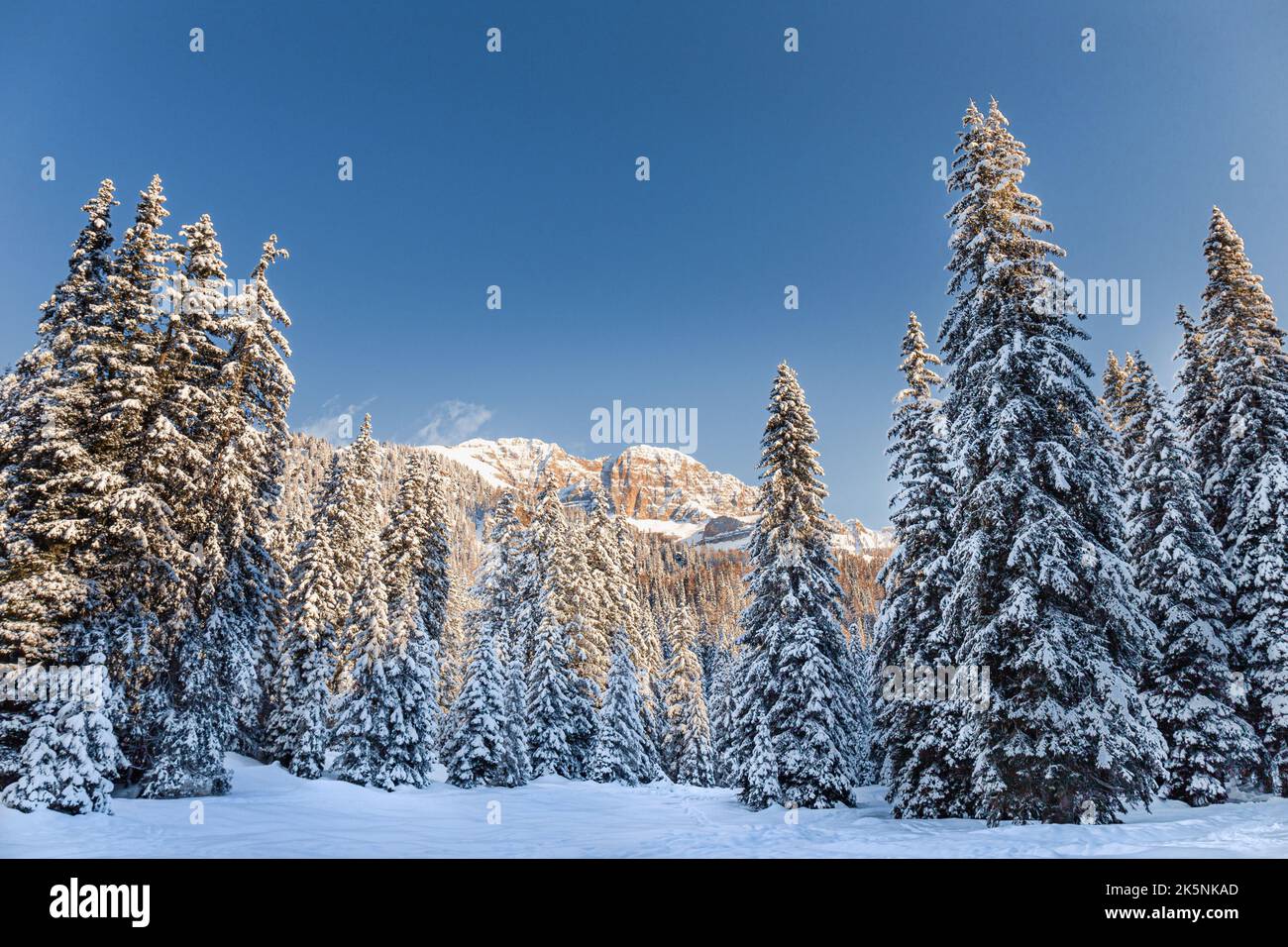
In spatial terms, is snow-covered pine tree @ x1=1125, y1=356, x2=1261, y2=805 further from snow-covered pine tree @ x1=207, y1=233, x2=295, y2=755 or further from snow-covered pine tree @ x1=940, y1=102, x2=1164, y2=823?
snow-covered pine tree @ x1=207, y1=233, x2=295, y2=755

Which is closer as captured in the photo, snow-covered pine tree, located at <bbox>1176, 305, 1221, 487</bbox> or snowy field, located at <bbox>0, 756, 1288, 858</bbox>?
Result: snowy field, located at <bbox>0, 756, 1288, 858</bbox>

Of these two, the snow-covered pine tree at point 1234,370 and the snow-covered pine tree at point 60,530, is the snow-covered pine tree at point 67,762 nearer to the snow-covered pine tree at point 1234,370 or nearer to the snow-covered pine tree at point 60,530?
the snow-covered pine tree at point 60,530

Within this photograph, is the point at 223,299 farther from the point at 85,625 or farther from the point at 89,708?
the point at 89,708

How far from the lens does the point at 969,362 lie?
1847cm

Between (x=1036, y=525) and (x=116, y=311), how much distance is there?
25535mm

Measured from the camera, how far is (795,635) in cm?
2519

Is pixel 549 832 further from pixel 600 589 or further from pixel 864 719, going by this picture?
pixel 600 589

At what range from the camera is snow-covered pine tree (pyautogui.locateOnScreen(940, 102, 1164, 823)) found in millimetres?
15352

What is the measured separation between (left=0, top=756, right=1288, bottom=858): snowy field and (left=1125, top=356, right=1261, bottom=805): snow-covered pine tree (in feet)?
5.83

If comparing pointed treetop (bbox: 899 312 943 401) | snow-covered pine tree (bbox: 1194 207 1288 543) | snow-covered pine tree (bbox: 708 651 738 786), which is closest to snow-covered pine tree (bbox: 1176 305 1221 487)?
snow-covered pine tree (bbox: 1194 207 1288 543)

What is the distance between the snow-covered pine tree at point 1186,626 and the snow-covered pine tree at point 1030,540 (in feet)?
26.9

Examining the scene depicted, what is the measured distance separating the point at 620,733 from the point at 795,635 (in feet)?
56.0

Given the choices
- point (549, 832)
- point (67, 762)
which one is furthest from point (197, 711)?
point (549, 832)
